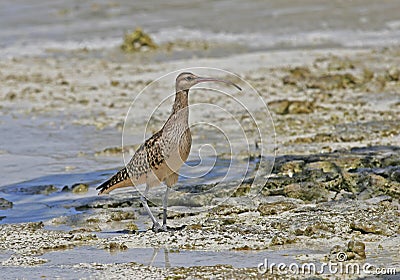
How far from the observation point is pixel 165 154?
623cm

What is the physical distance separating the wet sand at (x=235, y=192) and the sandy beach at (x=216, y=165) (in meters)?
0.02

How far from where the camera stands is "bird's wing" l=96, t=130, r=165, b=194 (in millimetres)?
6273

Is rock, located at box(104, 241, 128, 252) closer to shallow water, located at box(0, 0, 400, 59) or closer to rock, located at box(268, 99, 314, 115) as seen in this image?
rock, located at box(268, 99, 314, 115)

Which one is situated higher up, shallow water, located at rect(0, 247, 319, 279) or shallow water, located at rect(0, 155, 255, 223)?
shallow water, located at rect(0, 155, 255, 223)

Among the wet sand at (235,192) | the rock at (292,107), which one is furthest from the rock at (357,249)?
the rock at (292,107)

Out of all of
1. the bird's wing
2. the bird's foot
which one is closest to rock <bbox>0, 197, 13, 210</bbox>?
the bird's wing

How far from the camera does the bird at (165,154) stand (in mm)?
6223

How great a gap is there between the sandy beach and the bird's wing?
1.12 feet

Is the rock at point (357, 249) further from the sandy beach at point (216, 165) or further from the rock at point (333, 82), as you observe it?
the rock at point (333, 82)

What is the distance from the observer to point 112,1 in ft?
74.9

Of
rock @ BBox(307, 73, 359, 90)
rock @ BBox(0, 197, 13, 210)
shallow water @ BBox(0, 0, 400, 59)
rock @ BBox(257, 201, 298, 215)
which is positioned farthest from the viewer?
shallow water @ BBox(0, 0, 400, 59)

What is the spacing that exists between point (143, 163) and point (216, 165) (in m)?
2.22

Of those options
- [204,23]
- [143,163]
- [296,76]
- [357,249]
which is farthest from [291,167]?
[204,23]

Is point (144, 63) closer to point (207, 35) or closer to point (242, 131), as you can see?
point (207, 35)
